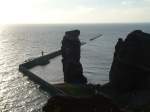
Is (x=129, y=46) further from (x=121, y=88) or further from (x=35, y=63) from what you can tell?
(x=35, y=63)

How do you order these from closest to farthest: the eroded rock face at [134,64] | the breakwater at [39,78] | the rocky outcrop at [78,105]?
the rocky outcrop at [78,105] → the eroded rock face at [134,64] → the breakwater at [39,78]

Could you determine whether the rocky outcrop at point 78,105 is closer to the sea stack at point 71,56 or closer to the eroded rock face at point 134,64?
the eroded rock face at point 134,64

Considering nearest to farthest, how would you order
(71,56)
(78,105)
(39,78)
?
(78,105) → (71,56) → (39,78)

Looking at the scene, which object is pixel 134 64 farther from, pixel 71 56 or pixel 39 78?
pixel 39 78

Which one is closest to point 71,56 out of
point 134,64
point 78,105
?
point 134,64

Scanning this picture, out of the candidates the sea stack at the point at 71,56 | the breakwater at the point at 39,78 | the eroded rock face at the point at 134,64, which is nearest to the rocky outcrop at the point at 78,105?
the eroded rock face at the point at 134,64

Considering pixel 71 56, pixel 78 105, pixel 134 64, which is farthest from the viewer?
pixel 71 56

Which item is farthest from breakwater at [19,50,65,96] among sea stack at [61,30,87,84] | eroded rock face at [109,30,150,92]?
eroded rock face at [109,30,150,92]

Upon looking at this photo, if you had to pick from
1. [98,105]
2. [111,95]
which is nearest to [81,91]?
[111,95]

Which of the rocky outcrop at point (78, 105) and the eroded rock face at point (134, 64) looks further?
the eroded rock face at point (134, 64)
